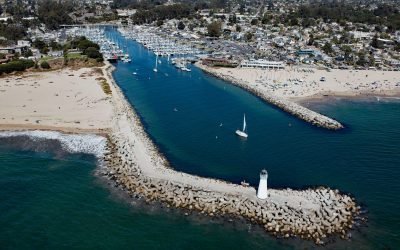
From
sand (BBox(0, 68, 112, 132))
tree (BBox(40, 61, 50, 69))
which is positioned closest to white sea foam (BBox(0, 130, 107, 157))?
sand (BBox(0, 68, 112, 132))

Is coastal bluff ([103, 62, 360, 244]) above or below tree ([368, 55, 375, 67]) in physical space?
below

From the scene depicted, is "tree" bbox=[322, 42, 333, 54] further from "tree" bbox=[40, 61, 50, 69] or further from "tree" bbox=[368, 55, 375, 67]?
"tree" bbox=[40, 61, 50, 69]

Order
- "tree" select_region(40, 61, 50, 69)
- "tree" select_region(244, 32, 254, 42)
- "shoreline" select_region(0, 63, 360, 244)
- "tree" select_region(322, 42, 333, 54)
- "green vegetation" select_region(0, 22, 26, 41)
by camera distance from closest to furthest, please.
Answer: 1. "shoreline" select_region(0, 63, 360, 244)
2. "tree" select_region(40, 61, 50, 69)
3. "tree" select_region(322, 42, 333, 54)
4. "green vegetation" select_region(0, 22, 26, 41)
5. "tree" select_region(244, 32, 254, 42)

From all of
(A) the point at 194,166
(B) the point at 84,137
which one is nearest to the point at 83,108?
(B) the point at 84,137

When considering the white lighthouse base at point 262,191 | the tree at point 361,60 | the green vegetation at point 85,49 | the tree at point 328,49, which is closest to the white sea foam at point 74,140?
the white lighthouse base at point 262,191

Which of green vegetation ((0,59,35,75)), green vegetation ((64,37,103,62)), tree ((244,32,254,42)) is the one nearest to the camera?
green vegetation ((0,59,35,75))

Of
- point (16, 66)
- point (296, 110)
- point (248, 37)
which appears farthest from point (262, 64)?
point (16, 66)

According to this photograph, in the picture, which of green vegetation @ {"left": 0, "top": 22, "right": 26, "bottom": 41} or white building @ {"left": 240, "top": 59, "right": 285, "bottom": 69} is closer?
white building @ {"left": 240, "top": 59, "right": 285, "bottom": 69}
